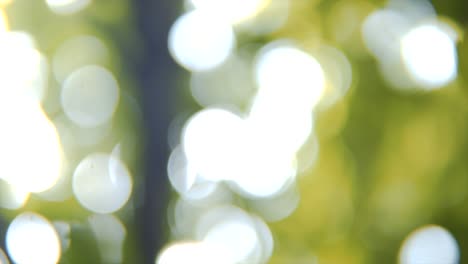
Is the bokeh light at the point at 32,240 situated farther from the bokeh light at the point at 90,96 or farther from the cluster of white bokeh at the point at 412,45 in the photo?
the cluster of white bokeh at the point at 412,45

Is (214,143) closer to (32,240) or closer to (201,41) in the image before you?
(201,41)

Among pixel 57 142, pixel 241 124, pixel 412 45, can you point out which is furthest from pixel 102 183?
pixel 412 45

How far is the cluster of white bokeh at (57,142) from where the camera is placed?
75cm

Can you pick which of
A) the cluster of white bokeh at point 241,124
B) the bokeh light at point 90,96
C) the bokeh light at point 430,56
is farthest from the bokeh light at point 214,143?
the bokeh light at point 430,56

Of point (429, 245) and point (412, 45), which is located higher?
point (412, 45)

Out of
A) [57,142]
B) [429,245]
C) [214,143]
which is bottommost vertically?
[429,245]

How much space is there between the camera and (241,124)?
2.90ft

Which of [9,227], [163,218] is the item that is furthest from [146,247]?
[9,227]

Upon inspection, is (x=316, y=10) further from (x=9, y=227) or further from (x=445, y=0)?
(x=9, y=227)

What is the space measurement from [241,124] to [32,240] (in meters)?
0.28

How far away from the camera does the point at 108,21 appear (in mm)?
823

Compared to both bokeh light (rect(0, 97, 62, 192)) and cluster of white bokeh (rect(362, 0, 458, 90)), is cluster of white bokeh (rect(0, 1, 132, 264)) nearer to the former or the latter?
bokeh light (rect(0, 97, 62, 192))

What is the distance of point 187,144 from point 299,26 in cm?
20

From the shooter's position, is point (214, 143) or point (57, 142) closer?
point (57, 142)
